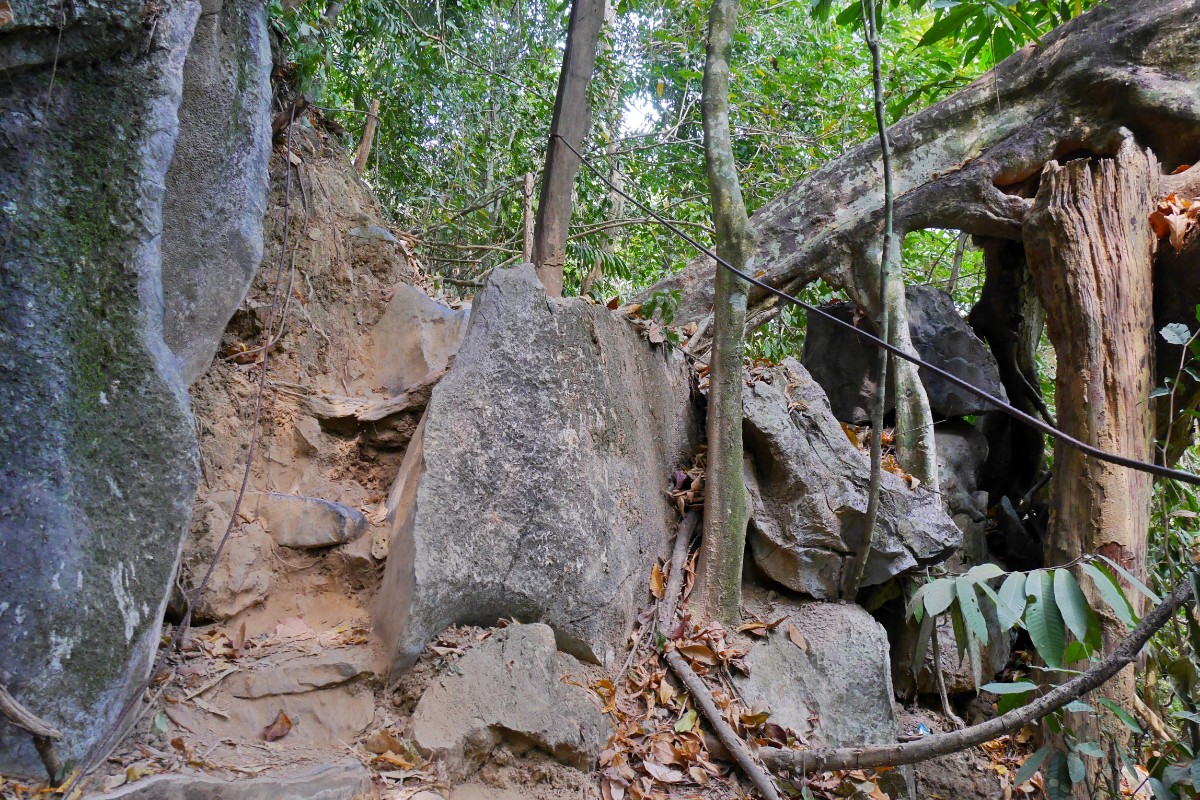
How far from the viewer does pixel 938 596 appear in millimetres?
2373

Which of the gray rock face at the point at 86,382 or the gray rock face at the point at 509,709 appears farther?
the gray rock face at the point at 509,709

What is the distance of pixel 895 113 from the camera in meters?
5.50

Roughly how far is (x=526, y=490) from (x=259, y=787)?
150 cm

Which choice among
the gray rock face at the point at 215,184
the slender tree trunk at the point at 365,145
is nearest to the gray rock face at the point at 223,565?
the gray rock face at the point at 215,184

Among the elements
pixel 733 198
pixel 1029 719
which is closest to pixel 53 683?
pixel 1029 719

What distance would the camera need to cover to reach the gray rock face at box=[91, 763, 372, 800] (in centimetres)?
213

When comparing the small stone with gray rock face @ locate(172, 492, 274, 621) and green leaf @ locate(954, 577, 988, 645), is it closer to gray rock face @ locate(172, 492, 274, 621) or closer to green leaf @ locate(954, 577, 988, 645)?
gray rock face @ locate(172, 492, 274, 621)

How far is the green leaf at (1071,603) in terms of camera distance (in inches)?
80.7

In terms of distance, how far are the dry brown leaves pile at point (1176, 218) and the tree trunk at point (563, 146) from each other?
371cm

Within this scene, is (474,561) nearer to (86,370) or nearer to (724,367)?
(86,370)

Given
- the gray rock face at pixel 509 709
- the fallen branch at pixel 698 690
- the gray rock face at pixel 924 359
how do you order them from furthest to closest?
1. the gray rock face at pixel 924 359
2. the fallen branch at pixel 698 690
3. the gray rock face at pixel 509 709

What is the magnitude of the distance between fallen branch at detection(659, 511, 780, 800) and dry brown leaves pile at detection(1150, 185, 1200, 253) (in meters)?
3.64

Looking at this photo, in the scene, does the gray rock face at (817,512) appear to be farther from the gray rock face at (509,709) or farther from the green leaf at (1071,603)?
the green leaf at (1071,603)

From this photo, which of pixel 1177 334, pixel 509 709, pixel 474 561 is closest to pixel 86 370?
pixel 474 561
